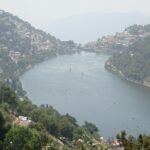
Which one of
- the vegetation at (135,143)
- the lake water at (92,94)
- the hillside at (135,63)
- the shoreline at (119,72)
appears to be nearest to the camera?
the vegetation at (135,143)

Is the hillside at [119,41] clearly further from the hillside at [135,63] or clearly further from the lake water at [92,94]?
the lake water at [92,94]

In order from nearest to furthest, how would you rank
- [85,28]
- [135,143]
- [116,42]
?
[135,143] → [116,42] → [85,28]

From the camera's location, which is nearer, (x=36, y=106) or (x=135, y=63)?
(x=36, y=106)

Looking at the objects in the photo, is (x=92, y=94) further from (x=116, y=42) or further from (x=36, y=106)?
(x=116, y=42)

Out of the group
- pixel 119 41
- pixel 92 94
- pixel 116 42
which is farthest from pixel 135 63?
pixel 119 41

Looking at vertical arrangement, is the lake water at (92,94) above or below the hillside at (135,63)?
below

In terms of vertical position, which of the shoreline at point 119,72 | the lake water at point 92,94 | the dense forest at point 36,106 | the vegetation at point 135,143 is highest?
the vegetation at point 135,143

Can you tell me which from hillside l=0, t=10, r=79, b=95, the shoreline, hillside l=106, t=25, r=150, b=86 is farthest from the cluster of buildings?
the shoreline

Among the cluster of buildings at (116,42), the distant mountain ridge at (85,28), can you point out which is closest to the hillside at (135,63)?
the cluster of buildings at (116,42)

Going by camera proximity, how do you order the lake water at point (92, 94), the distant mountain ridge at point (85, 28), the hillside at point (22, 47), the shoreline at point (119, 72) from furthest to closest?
the distant mountain ridge at point (85, 28)
the hillside at point (22, 47)
the shoreline at point (119, 72)
the lake water at point (92, 94)
